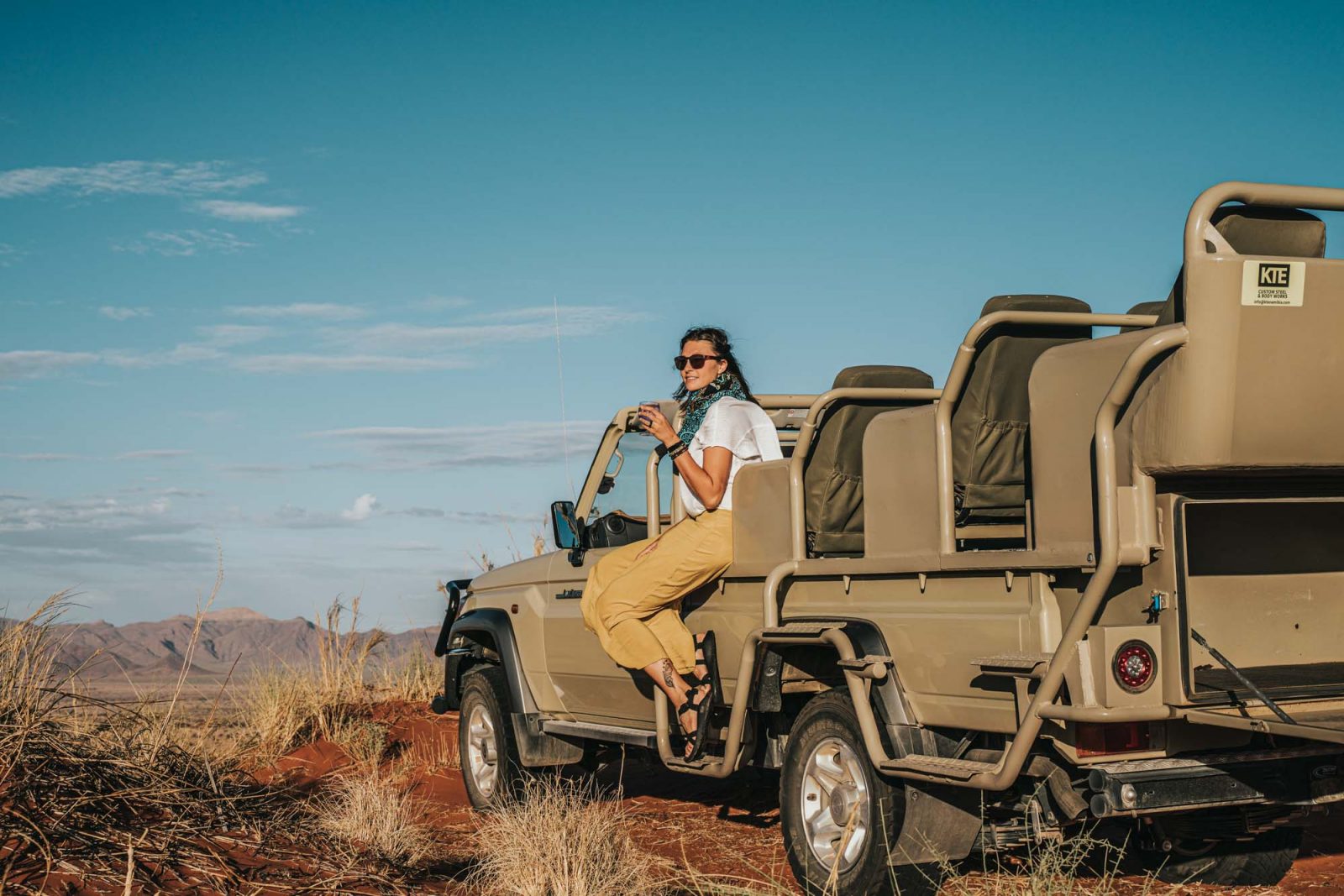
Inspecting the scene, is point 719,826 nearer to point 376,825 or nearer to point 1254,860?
point 376,825

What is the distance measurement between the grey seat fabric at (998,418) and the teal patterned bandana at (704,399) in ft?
5.71

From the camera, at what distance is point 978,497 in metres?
5.20

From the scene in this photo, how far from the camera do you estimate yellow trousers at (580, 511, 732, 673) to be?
641 centimetres

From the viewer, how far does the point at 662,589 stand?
6.48 meters

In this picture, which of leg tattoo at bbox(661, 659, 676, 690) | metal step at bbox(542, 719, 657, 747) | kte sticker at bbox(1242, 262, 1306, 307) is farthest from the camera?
metal step at bbox(542, 719, 657, 747)

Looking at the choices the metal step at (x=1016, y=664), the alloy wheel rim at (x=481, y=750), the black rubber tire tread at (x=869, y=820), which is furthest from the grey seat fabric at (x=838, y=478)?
the alloy wheel rim at (x=481, y=750)

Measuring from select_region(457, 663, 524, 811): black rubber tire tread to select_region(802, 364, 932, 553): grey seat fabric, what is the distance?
3.04 meters

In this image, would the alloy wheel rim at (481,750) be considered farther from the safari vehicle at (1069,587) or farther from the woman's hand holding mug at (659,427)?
the woman's hand holding mug at (659,427)

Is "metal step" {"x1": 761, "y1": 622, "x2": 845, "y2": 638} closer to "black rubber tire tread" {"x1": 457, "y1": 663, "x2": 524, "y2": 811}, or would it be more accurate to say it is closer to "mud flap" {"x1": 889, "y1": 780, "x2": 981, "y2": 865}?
"mud flap" {"x1": 889, "y1": 780, "x2": 981, "y2": 865}

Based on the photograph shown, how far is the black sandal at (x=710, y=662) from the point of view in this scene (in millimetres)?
6457

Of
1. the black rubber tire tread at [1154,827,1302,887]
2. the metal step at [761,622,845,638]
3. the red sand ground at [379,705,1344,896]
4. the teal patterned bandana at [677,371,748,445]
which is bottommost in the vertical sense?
the red sand ground at [379,705,1344,896]

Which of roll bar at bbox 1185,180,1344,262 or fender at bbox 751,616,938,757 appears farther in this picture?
fender at bbox 751,616,938,757

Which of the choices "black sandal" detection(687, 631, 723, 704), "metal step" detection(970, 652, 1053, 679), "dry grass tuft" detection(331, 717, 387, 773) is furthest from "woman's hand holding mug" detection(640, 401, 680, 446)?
"dry grass tuft" detection(331, 717, 387, 773)

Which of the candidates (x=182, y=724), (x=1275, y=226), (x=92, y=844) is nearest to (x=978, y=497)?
(x=1275, y=226)
